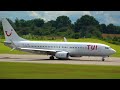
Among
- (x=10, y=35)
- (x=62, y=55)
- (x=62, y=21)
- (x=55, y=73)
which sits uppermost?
(x=62, y=21)

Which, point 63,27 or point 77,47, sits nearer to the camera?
point 77,47

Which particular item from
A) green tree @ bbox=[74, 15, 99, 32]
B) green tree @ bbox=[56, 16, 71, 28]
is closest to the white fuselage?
green tree @ bbox=[74, 15, 99, 32]

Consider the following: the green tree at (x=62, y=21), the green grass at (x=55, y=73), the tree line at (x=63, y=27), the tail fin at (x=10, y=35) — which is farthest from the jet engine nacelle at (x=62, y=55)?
the green tree at (x=62, y=21)

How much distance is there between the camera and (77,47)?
32.7m

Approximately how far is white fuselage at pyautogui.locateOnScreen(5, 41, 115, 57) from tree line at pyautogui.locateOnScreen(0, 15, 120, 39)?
29.6 m

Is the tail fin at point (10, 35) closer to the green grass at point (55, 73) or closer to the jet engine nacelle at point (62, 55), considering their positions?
the jet engine nacelle at point (62, 55)

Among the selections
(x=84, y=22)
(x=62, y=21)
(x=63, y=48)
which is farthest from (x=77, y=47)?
(x=62, y=21)

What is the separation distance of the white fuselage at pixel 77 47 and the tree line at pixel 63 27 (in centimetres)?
2964

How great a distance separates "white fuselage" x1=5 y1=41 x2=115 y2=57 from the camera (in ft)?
103

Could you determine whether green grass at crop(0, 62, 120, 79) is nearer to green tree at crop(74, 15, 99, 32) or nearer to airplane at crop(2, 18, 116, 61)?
airplane at crop(2, 18, 116, 61)

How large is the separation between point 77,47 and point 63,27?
143 feet

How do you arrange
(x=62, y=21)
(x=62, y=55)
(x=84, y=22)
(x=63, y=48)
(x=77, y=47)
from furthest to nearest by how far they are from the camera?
1. (x=62, y=21)
2. (x=84, y=22)
3. (x=63, y=48)
4. (x=77, y=47)
5. (x=62, y=55)

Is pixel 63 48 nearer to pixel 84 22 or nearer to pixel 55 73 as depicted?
pixel 55 73
